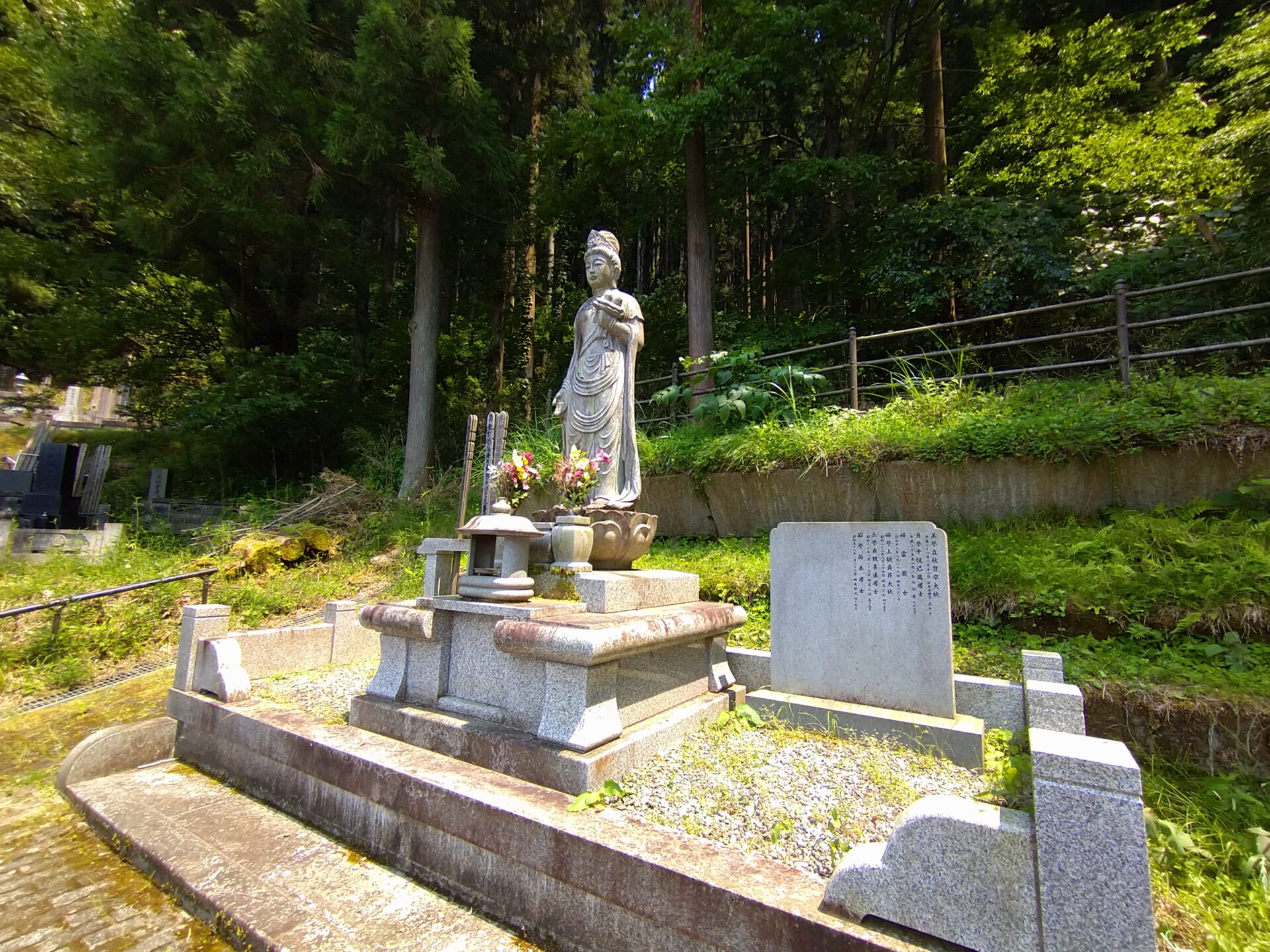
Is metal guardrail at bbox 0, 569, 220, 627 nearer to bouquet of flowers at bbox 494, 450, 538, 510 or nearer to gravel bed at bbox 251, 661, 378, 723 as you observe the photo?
gravel bed at bbox 251, 661, 378, 723

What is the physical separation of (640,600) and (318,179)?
30.6 feet

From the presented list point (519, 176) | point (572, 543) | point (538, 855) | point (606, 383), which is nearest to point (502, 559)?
point (572, 543)

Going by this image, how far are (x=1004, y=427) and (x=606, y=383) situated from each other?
12.1ft

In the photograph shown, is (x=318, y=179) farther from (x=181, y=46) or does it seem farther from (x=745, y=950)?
(x=745, y=950)

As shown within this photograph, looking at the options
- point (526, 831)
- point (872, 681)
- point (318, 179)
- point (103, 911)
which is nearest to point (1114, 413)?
point (872, 681)

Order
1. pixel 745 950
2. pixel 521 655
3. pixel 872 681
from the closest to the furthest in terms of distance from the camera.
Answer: pixel 745 950, pixel 521 655, pixel 872 681

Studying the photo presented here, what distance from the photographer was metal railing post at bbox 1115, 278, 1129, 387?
5438mm

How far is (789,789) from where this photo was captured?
9.20 feet

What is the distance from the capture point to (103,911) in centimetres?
261

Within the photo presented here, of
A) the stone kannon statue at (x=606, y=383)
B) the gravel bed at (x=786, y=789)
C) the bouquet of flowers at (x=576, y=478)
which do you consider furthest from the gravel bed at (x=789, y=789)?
the stone kannon statue at (x=606, y=383)

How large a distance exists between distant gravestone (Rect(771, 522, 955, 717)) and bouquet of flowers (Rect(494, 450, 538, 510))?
1.93m

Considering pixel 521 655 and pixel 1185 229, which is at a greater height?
pixel 1185 229

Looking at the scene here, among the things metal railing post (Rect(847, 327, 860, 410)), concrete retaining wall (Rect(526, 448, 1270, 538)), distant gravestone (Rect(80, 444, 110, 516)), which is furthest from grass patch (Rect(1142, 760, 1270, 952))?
distant gravestone (Rect(80, 444, 110, 516))

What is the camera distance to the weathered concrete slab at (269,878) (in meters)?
2.27
